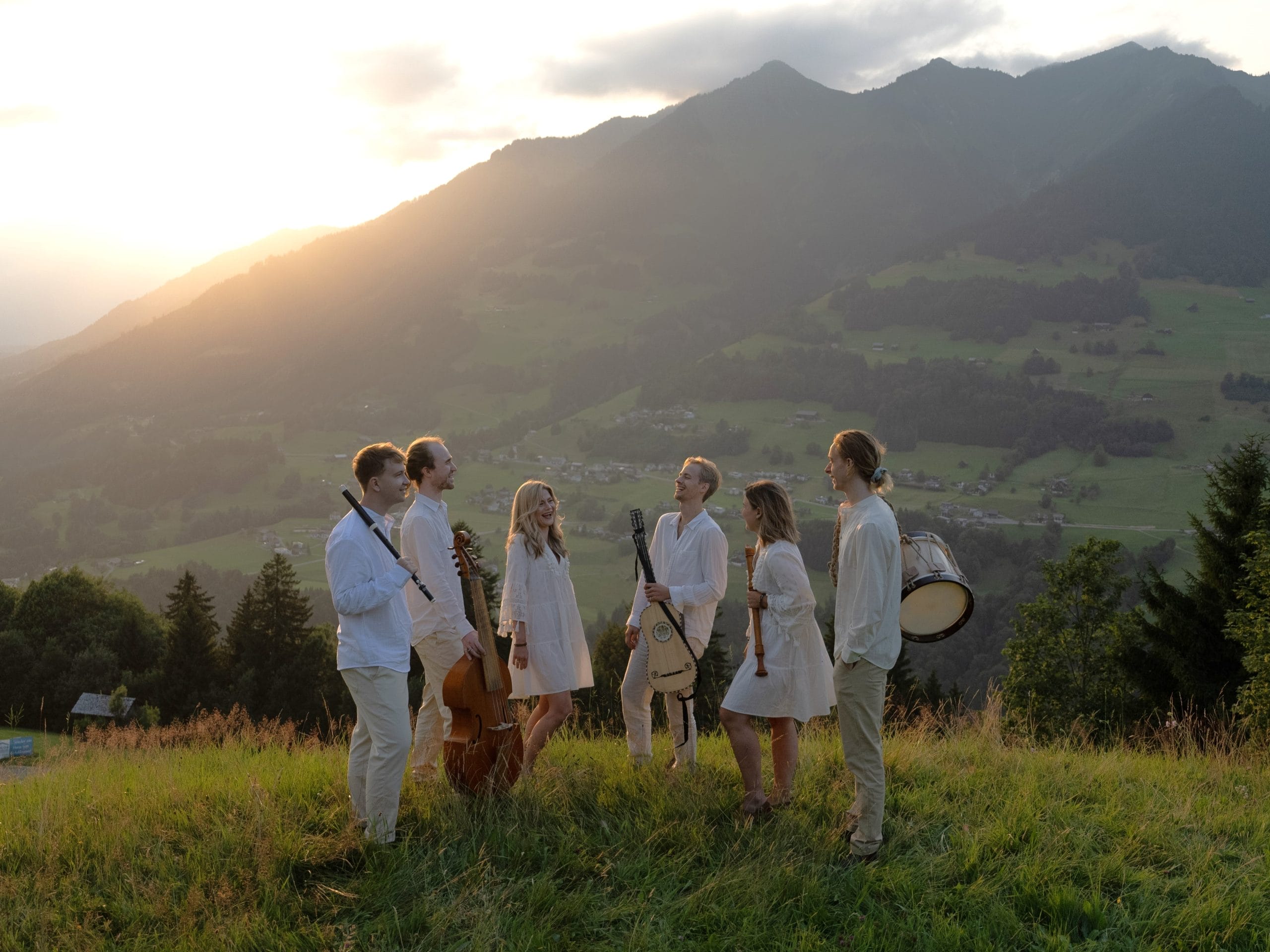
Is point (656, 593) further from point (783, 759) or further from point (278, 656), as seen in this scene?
point (278, 656)

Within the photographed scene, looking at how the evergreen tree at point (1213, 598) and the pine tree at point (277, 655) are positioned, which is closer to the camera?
the evergreen tree at point (1213, 598)

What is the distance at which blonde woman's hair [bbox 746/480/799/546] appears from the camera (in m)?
5.21

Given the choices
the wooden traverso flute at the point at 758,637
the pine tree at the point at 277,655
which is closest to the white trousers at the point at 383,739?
the wooden traverso flute at the point at 758,637

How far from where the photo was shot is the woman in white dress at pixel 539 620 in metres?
5.72

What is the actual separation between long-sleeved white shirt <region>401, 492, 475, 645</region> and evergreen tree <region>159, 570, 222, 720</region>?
3555cm

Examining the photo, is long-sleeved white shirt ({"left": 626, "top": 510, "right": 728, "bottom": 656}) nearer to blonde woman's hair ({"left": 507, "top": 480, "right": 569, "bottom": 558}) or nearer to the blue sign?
blonde woman's hair ({"left": 507, "top": 480, "right": 569, "bottom": 558})

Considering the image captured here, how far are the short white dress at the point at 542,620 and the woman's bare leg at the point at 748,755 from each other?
1186mm

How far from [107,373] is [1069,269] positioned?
700ft

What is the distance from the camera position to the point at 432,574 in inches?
213

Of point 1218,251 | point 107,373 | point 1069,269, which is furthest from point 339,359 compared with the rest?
point 1218,251

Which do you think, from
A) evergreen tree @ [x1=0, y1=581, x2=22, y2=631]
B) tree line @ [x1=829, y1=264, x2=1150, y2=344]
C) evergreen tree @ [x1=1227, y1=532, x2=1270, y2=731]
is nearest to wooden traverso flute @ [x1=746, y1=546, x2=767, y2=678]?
evergreen tree @ [x1=1227, y1=532, x2=1270, y2=731]

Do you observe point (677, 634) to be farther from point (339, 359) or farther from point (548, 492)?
point (339, 359)

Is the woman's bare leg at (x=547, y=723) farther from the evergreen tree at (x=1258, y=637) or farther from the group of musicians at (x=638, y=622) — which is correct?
the evergreen tree at (x=1258, y=637)

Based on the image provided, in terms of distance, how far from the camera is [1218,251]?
656ft
